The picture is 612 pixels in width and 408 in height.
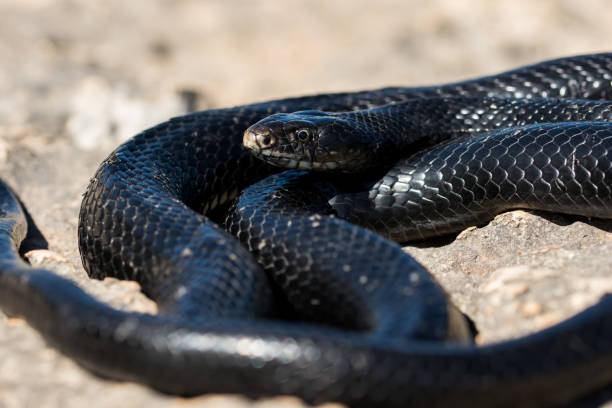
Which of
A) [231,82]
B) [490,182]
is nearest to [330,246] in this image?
[490,182]

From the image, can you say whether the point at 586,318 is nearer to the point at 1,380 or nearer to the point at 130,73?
the point at 1,380

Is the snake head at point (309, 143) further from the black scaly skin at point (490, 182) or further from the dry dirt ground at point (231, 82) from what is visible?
the dry dirt ground at point (231, 82)

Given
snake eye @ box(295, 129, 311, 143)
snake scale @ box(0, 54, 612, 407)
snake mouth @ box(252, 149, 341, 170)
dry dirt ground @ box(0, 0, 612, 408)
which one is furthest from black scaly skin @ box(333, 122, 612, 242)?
snake eye @ box(295, 129, 311, 143)

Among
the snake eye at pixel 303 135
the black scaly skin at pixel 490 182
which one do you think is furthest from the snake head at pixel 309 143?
the black scaly skin at pixel 490 182

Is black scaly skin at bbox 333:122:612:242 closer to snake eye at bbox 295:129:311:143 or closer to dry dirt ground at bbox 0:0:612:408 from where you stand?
dry dirt ground at bbox 0:0:612:408

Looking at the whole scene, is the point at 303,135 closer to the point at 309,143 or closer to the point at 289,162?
the point at 309,143

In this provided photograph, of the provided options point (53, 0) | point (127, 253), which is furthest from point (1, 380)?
point (53, 0)
